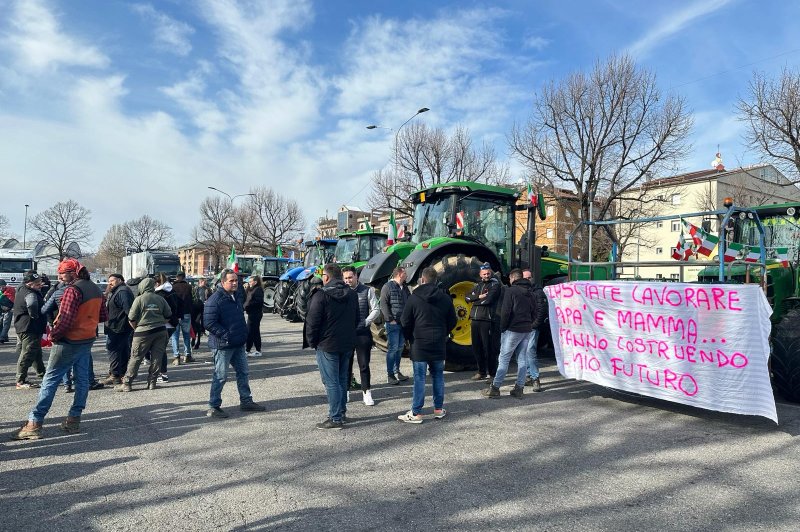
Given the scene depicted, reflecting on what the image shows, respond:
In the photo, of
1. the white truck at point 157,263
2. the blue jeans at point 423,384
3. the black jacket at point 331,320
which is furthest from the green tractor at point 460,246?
the white truck at point 157,263

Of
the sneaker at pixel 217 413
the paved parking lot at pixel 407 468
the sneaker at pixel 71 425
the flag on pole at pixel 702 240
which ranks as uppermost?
the flag on pole at pixel 702 240

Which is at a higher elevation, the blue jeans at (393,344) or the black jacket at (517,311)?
the black jacket at (517,311)

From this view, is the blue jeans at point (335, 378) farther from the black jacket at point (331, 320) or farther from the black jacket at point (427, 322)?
the black jacket at point (427, 322)

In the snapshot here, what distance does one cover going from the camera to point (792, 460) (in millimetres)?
4461

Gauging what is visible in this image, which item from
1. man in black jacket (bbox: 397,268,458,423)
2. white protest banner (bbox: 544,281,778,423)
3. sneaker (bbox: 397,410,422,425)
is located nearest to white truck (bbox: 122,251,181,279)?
man in black jacket (bbox: 397,268,458,423)

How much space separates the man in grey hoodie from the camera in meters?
7.51

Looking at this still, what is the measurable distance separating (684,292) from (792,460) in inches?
73.4

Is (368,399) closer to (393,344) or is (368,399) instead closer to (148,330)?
(393,344)

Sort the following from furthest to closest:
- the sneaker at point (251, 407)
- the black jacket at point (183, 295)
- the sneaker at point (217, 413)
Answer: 1. the black jacket at point (183, 295)
2. the sneaker at point (251, 407)
3. the sneaker at point (217, 413)

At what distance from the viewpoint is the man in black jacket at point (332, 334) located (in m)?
5.46

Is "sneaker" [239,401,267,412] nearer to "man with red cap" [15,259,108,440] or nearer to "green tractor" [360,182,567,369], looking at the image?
"man with red cap" [15,259,108,440]

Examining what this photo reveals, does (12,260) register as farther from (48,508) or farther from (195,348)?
(48,508)

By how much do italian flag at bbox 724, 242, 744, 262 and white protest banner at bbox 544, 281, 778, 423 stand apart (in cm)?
123

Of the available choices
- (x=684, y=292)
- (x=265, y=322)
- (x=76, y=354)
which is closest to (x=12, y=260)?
(x=265, y=322)
